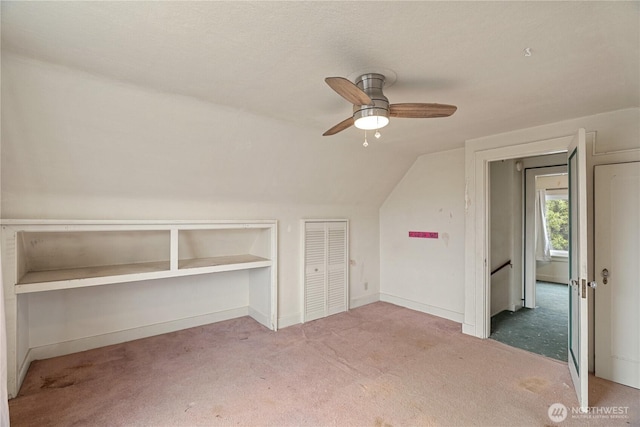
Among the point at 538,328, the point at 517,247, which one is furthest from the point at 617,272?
the point at 517,247

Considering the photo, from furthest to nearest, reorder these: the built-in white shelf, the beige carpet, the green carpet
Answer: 1. the green carpet
2. the built-in white shelf
3. the beige carpet

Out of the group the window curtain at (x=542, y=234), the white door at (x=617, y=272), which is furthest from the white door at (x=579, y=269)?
the window curtain at (x=542, y=234)

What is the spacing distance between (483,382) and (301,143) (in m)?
2.91

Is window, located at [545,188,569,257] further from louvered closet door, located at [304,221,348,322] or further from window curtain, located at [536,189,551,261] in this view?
louvered closet door, located at [304,221,348,322]

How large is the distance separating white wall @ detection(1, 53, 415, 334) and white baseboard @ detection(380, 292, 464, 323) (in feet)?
5.68

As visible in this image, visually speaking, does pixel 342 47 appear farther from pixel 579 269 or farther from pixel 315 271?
pixel 315 271

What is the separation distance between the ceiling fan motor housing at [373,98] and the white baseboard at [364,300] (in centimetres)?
344

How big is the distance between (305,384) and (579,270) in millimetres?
2408

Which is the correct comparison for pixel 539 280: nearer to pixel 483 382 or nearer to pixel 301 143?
pixel 483 382

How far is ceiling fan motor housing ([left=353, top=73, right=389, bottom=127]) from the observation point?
6.53ft

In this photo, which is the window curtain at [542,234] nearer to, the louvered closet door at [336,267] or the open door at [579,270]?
the open door at [579,270]

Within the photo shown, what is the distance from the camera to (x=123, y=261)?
11.6 feet

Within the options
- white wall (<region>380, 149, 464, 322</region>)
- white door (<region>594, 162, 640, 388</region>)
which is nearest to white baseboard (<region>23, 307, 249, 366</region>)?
white wall (<region>380, 149, 464, 322</region>)

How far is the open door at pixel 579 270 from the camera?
2.27 m
